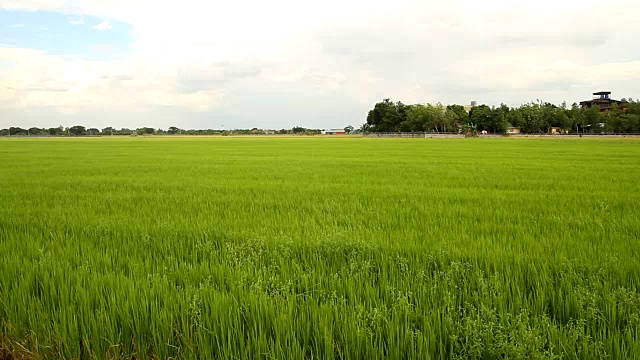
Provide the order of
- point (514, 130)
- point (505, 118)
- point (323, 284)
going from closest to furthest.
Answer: point (323, 284), point (505, 118), point (514, 130)

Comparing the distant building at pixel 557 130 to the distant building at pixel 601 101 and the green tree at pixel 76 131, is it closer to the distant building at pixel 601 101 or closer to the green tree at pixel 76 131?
the distant building at pixel 601 101

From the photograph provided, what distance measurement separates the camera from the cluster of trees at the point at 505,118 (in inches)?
3686

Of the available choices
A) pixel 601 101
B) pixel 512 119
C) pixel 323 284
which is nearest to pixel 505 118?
pixel 512 119

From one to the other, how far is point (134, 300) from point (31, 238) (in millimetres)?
3235

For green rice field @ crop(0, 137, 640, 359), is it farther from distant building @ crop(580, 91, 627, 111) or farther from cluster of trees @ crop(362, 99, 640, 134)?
distant building @ crop(580, 91, 627, 111)

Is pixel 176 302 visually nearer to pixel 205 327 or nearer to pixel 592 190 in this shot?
pixel 205 327

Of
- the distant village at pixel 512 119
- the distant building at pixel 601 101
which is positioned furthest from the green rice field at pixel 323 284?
the distant building at pixel 601 101

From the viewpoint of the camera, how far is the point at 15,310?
10.2 feet

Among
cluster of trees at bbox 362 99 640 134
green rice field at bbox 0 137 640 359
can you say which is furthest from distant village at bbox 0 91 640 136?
green rice field at bbox 0 137 640 359

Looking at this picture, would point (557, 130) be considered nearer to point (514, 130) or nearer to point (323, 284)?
point (514, 130)

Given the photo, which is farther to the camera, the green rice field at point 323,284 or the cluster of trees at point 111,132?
the cluster of trees at point 111,132

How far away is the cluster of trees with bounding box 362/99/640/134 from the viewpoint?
9362 cm

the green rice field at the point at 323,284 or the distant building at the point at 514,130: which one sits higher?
the distant building at the point at 514,130

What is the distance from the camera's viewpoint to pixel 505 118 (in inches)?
4331
